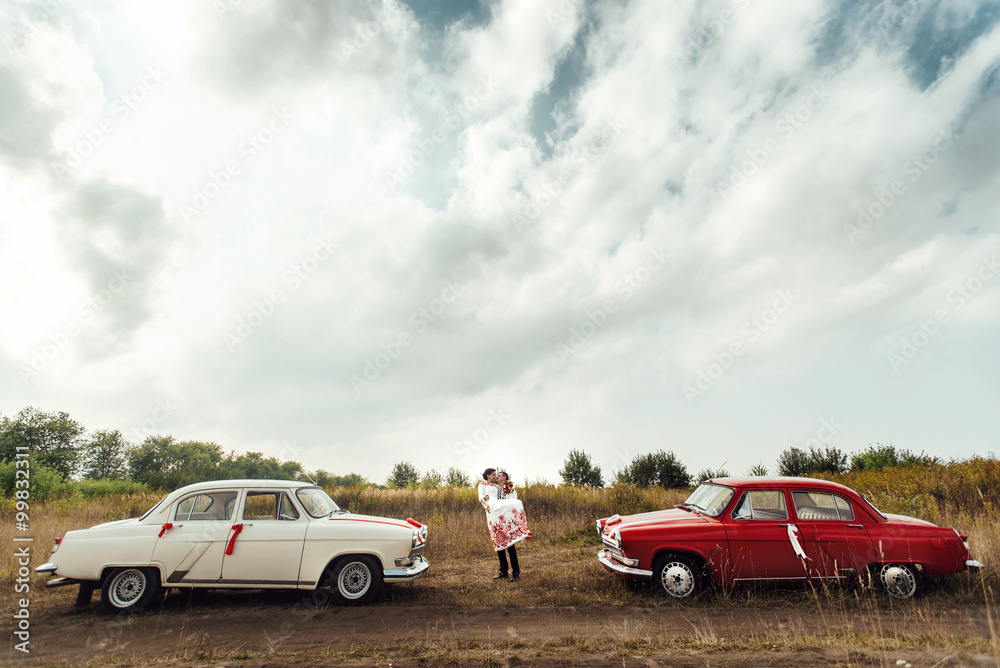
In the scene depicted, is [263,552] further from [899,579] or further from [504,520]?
[899,579]

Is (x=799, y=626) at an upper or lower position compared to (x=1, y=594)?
lower

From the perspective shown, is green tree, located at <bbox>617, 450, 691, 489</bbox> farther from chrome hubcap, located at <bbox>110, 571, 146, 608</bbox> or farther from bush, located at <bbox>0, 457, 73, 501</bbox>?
bush, located at <bbox>0, 457, 73, 501</bbox>

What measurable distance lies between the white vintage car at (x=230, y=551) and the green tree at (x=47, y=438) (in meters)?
48.9

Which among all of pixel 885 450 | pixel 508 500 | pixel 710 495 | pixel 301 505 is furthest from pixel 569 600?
pixel 885 450

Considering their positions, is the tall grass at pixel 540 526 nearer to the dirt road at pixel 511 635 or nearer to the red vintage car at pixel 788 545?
the red vintage car at pixel 788 545

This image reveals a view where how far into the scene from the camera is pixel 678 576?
24.6 ft

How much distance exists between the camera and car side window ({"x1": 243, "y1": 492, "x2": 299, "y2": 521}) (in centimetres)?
789

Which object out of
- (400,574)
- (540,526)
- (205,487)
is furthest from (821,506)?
(205,487)

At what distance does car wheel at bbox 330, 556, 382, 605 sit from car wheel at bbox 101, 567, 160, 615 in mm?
2656

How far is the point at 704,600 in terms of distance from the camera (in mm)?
7449

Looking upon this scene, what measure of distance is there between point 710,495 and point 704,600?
1.64 m

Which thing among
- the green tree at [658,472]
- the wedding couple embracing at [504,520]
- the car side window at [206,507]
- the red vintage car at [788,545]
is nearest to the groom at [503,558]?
the wedding couple embracing at [504,520]

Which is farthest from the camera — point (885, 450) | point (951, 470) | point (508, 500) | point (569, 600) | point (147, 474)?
point (147, 474)

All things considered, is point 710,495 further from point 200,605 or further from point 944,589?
point 200,605
